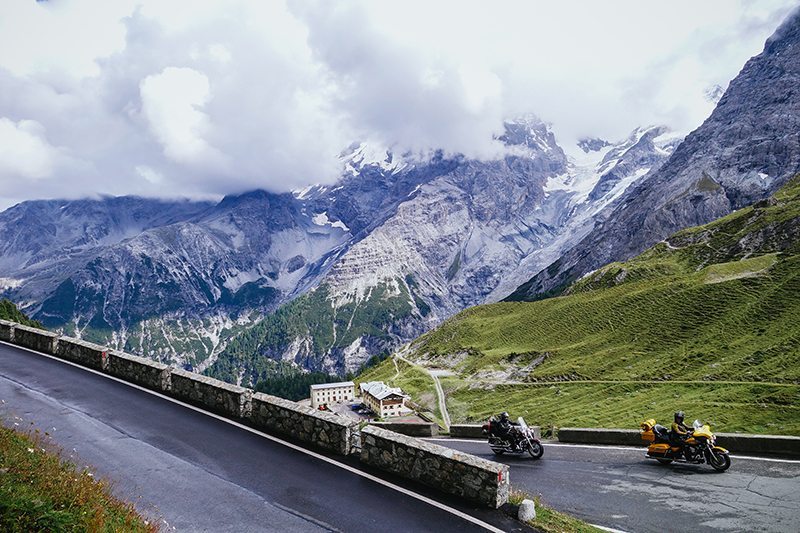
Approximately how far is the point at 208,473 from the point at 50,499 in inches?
237

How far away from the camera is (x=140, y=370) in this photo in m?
26.0

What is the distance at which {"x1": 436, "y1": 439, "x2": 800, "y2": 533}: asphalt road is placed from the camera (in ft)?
49.9

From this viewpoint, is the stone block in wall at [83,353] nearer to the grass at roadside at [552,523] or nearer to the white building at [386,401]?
the grass at roadside at [552,523]

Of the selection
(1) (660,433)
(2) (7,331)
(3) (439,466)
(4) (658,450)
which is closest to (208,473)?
(3) (439,466)

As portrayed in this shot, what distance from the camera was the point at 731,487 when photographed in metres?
18.0

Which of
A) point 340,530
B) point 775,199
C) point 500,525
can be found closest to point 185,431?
point 340,530

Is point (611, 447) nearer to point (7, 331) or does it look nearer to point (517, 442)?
point (517, 442)

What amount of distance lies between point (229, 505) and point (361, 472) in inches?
164

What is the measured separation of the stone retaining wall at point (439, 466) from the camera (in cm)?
1386

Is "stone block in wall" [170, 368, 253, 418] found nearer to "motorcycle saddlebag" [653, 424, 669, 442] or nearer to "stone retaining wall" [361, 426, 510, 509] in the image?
"stone retaining wall" [361, 426, 510, 509]

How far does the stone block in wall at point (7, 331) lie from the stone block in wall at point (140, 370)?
15.1m

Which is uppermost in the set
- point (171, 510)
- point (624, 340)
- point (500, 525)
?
point (624, 340)

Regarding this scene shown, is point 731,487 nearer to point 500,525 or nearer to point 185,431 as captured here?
point 500,525

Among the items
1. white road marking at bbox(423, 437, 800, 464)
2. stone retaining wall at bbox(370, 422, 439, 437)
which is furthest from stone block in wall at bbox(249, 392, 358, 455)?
stone retaining wall at bbox(370, 422, 439, 437)
